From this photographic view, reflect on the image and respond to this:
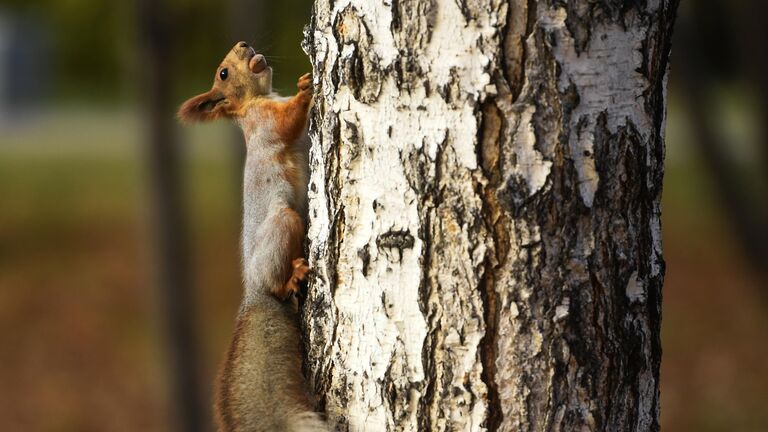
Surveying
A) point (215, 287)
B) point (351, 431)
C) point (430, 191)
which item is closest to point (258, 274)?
point (351, 431)

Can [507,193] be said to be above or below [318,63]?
below

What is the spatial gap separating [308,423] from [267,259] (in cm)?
56

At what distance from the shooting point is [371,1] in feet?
7.58

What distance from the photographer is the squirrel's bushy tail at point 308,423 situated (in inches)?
99.3

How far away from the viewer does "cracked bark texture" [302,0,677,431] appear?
7.19 feet

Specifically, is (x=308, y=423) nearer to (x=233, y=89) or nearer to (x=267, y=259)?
(x=267, y=259)

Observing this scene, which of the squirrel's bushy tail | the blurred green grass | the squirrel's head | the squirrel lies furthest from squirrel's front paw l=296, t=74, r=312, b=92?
the blurred green grass

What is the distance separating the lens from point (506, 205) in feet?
7.24

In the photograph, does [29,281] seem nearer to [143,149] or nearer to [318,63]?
[143,149]

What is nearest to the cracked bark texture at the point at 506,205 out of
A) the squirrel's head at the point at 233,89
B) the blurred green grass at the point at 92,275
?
the squirrel's head at the point at 233,89

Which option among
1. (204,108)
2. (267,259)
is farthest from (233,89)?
(267,259)

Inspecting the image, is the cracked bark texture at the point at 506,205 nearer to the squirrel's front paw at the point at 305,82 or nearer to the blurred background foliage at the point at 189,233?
the squirrel's front paw at the point at 305,82

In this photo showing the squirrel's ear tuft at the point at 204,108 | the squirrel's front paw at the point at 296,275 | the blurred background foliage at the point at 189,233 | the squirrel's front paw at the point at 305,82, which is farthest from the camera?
the blurred background foliage at the point at 189,233

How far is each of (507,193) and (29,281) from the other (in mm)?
12563
